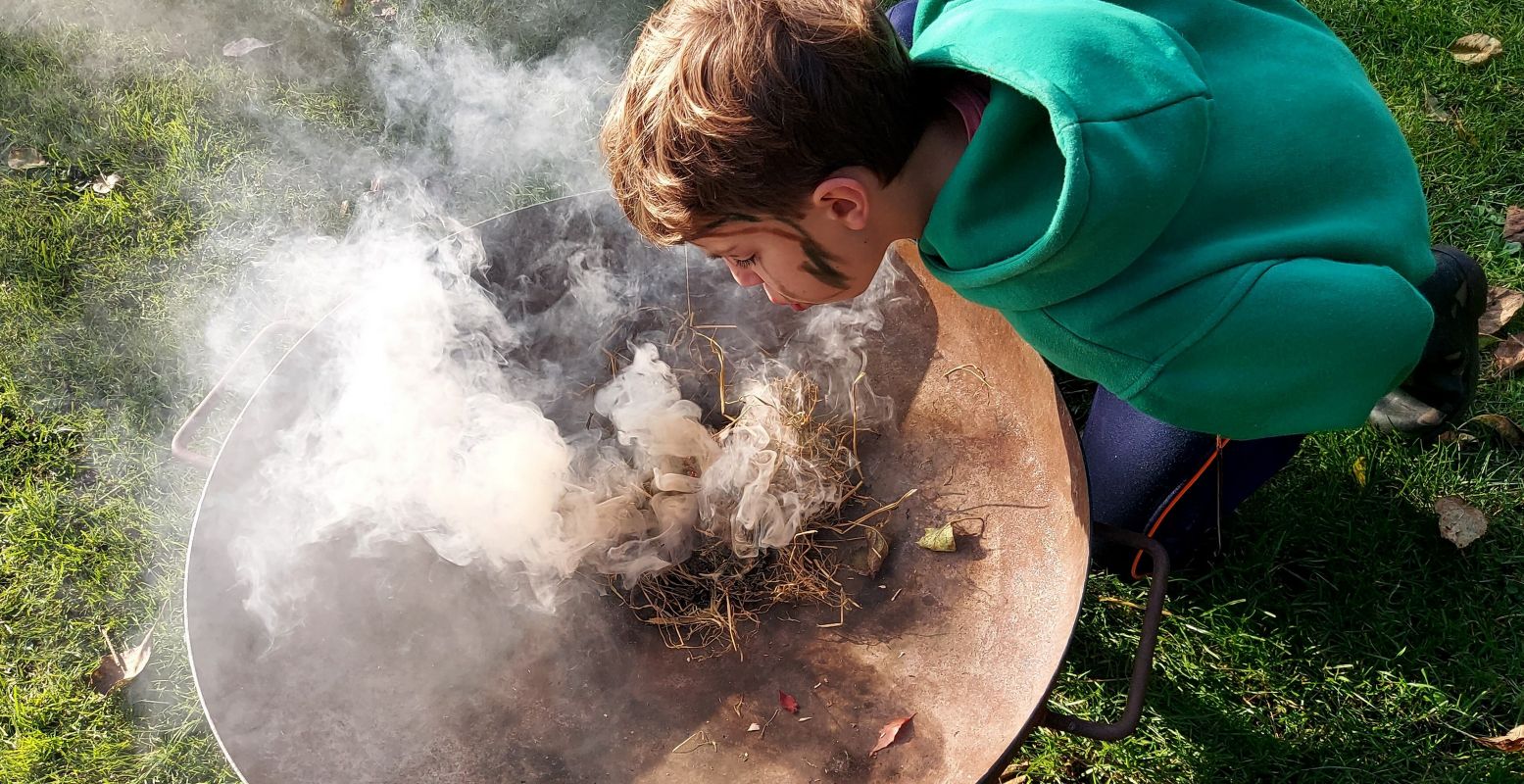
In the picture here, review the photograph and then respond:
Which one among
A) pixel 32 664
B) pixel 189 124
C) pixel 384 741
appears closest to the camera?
pixel 384 741

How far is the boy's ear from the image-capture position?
152cm

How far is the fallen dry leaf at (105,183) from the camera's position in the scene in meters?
3.44

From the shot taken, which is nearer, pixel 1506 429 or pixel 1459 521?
pixel 1459 521

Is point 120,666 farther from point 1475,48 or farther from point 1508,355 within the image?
point 1475,48

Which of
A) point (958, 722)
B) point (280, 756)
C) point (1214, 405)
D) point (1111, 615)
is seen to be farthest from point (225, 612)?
point (1111, 615)

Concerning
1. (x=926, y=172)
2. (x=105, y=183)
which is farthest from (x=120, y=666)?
(x=926, y=172)

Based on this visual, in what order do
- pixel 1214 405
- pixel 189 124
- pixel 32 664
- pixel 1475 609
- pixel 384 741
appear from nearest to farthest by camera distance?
pixel 1214 405
pixel 384 741
pixel 1475 609
pixel 32 664
pixel 189 124

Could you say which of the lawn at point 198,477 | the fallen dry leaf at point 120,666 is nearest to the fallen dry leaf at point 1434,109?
the lawn at point 198,477

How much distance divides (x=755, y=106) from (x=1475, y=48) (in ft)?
9.61

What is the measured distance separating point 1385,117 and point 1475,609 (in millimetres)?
1296

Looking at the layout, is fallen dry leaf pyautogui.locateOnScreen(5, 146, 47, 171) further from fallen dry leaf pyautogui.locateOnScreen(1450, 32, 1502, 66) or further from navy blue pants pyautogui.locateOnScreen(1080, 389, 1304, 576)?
fallen dry leaf pyautogui.locateOnScreen(1450, 32, 1502, 66)

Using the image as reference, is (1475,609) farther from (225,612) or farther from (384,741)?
(225,612)

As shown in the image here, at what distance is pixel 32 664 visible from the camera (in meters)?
2.61

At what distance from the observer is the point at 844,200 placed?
1.57m
